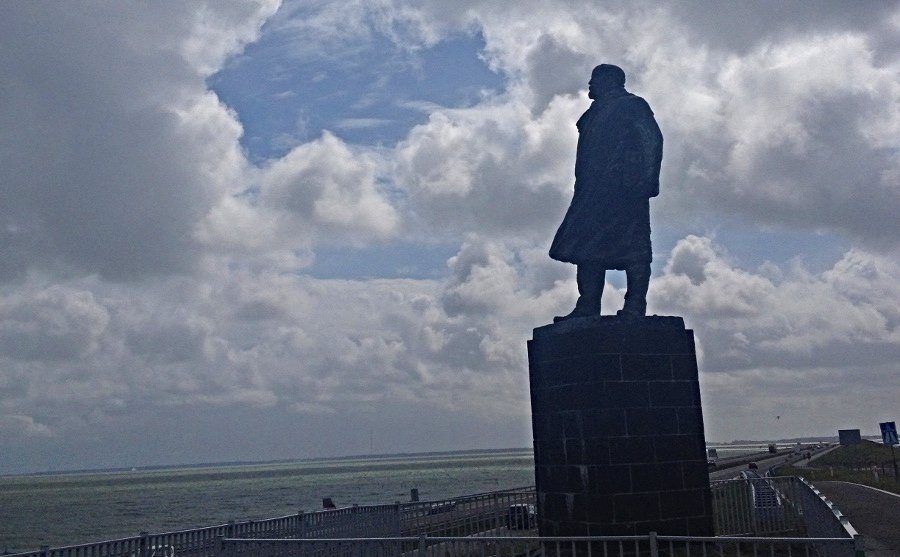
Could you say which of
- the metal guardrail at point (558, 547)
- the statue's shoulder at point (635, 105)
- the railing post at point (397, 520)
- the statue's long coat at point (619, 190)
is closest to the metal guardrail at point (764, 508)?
the metal guardrail at point (558, 547)

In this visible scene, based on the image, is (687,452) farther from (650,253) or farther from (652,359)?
(650,253)

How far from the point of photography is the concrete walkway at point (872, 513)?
14.1m

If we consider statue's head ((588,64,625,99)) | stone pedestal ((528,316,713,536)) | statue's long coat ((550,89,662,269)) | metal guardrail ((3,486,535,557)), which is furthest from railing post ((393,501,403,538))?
statue's head ((588,64,625,99))

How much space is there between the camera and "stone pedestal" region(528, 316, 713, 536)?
30.9 feet

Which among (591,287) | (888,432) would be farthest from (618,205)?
(888,432)

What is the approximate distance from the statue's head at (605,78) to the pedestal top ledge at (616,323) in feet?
10.6

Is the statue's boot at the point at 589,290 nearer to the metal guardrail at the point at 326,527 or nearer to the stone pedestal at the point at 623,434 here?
the stone pedestal at the point at 623,434

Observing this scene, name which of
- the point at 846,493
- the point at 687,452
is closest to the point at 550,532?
the point at 687,452

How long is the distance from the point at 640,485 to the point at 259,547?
16.0 feet

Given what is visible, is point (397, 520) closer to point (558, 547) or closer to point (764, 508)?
point (764, 508)

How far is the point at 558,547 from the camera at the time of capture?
7.71m

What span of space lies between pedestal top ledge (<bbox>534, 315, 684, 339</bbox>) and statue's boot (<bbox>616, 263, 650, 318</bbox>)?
0.74ft

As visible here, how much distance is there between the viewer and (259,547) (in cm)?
1024

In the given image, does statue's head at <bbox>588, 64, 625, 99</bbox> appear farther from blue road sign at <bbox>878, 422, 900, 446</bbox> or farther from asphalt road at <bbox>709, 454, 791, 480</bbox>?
asphalt road at <bbox>709, 454, 791, 480</bbox>
